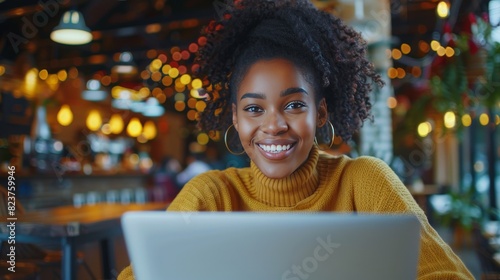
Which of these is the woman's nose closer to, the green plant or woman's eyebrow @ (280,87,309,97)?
woman's eyebrow @ (280,87,309,97)

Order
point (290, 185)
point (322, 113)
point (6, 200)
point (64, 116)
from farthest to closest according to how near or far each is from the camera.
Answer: point (64, 116) → point (6, 200) → point (322, 113) → point (290, 185)

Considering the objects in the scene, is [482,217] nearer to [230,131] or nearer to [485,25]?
[485,25]

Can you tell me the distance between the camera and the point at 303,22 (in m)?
1.47

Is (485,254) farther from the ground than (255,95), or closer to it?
closer to it

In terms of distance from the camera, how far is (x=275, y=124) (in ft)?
4.33

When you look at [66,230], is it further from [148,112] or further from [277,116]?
[148,112]

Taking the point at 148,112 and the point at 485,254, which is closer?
the point at 485,254

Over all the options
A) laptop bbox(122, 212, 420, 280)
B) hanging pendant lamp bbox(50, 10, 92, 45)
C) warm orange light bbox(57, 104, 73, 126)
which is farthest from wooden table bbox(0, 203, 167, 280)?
warm orange light bbox(57, 104, 73, 126)

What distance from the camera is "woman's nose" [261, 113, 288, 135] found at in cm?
132

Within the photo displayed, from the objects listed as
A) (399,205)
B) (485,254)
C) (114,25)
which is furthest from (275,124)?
(114,25)

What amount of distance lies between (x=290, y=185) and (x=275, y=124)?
206mm

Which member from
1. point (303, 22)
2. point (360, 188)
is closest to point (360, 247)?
point (360, 188)

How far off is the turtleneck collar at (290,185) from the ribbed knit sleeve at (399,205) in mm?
111

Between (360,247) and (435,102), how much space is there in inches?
158
